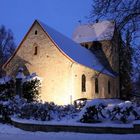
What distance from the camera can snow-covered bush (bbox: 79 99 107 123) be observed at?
16000 mm

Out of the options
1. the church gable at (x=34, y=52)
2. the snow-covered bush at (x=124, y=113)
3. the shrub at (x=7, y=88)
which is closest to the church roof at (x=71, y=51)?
the church gable at (x=34, y=52)

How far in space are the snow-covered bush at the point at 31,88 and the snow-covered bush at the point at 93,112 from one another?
663 inches

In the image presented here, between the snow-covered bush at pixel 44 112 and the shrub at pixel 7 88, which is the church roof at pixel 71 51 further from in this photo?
the snow-covered bush at pixel 44 112

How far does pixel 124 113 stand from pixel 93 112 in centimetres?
147

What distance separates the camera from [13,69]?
39.1 m

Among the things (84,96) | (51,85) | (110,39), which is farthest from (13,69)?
(110,39)

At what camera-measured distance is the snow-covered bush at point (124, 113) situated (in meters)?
15.5

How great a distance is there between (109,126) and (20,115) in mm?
6666

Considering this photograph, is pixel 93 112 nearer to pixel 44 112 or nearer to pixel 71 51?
pixel 44 112

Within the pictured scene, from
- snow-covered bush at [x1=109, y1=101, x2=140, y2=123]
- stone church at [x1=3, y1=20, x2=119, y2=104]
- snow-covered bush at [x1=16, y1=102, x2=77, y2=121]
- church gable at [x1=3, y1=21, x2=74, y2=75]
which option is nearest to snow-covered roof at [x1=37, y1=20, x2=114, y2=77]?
stone church at [x1=3, y1=20, x2=119, y2=104]

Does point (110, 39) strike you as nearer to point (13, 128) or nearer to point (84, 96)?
point (13, 128)

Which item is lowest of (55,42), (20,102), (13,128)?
(13,128)

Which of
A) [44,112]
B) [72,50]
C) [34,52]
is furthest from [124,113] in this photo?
[72,50]

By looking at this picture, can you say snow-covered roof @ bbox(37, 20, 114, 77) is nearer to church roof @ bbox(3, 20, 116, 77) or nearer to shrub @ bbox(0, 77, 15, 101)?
church roof @ bbox(3, 20, 116, 77)
